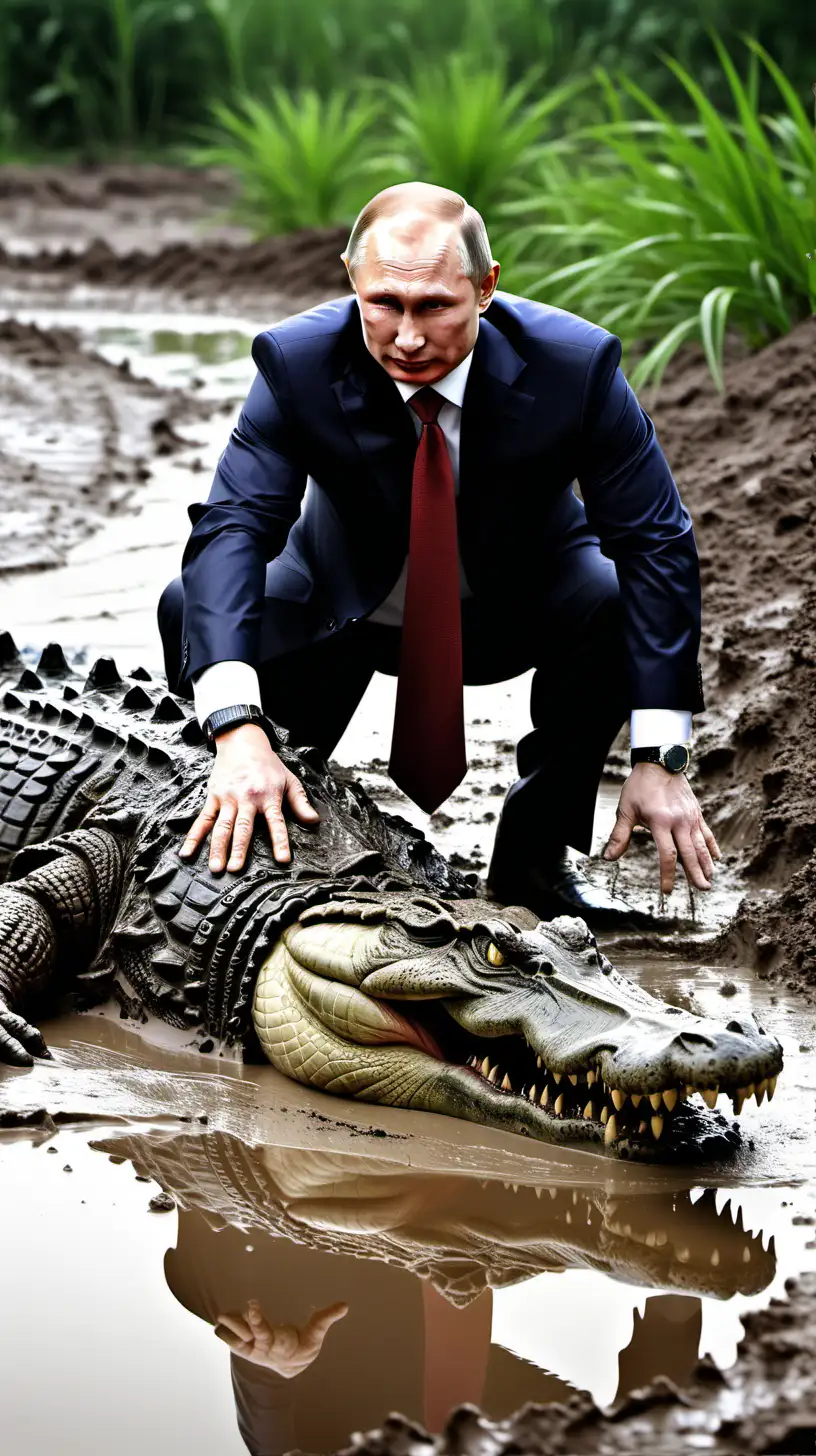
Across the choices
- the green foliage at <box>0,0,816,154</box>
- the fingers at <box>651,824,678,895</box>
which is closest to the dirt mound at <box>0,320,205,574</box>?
the fingers at <box>651,824,678,895</box>

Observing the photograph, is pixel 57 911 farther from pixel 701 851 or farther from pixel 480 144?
pixel 480 144

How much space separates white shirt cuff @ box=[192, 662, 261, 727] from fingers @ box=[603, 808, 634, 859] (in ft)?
2.40

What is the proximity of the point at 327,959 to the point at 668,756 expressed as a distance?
2.66 ft

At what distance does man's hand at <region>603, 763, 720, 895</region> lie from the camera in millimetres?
3305

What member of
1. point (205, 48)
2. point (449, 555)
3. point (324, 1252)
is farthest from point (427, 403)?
point (205, 48)

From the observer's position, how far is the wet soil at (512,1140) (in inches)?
84.4

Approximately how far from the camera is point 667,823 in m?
3.32

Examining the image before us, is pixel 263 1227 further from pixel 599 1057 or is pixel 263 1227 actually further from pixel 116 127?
pixel 116 127

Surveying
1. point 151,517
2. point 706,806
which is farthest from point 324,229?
point 706,806

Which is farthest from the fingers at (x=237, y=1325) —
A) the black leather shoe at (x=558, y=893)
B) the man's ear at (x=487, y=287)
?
the man's ear at (x=487, y=287)

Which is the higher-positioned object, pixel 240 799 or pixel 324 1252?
pixel 240 799

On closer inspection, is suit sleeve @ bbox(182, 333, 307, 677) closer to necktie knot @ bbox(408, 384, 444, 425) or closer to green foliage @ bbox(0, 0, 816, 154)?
necktie knot @ bbox(408, 384, 444, 425)

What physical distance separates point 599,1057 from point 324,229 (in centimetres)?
938

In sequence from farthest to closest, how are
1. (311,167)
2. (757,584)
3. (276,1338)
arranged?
(311,167), (757,584), (276,1338)
